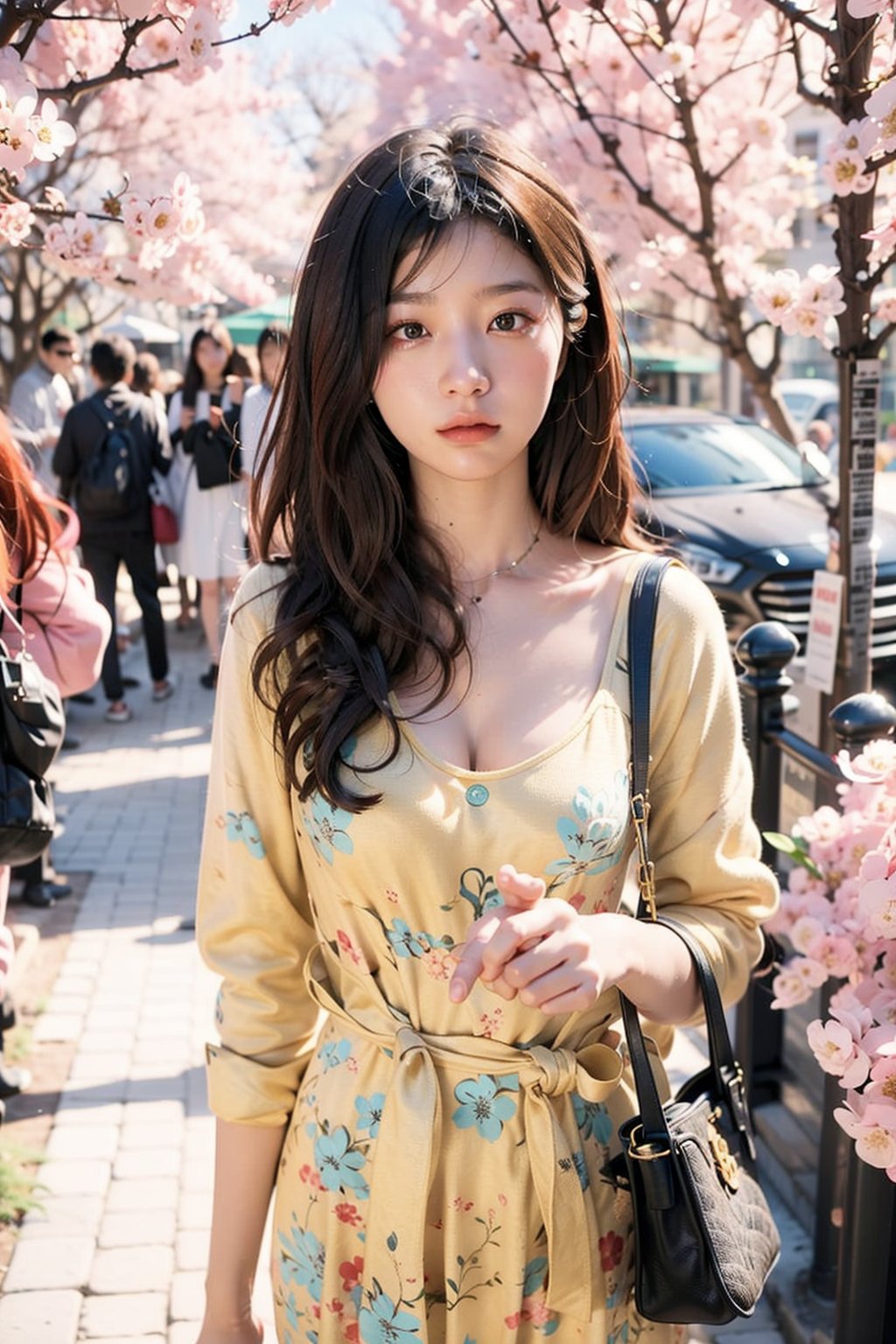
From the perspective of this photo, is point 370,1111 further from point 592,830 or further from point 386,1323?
point 592,830


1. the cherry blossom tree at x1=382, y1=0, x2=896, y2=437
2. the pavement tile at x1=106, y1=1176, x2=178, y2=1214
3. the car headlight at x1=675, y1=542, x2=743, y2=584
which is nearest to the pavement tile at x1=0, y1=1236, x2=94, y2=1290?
the pavement tile at x1=106, y1=1176, x2=178, y2=1214

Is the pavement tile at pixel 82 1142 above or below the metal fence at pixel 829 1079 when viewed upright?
below

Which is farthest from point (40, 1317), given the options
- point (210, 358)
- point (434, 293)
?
point (210, 358)

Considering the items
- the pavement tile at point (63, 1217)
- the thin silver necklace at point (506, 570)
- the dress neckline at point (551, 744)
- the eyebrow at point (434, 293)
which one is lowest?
the pavement tile at point (63, 1217)

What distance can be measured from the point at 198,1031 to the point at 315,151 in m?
31.9

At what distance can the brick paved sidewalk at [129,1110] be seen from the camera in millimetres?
3068

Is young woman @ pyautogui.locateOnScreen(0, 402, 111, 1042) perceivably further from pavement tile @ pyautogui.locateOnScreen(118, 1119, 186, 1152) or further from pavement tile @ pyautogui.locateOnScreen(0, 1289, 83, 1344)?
pavement tile @ pyautogui.locateOnScreen(118, 1119, 186, 1152)

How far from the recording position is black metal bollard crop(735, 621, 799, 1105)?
11.0 ft

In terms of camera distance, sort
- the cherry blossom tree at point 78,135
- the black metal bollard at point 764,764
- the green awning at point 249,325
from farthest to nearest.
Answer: the green awning at point 249,325 → the black metal bollard at point 764,764 → the cherry blossom tree at point 78,135

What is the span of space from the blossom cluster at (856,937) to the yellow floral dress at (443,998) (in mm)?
208

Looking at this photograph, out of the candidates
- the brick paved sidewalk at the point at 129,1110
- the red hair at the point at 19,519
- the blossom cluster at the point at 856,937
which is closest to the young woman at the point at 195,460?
the brick paved sidewalk at the point at 129,1110

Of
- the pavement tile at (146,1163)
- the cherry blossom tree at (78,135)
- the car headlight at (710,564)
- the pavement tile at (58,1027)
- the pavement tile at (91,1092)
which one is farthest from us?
the car headlight at (710,564)

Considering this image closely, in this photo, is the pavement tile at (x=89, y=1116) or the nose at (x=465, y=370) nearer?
the nose at (x=465, y=370)

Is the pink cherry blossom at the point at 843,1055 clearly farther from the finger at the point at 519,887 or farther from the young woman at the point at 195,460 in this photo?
the young woman at the point at 195,460
